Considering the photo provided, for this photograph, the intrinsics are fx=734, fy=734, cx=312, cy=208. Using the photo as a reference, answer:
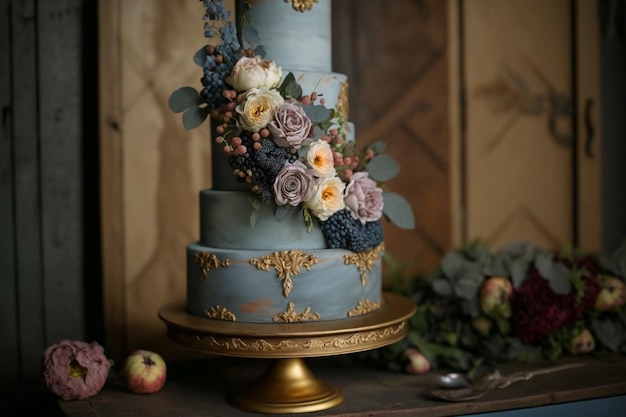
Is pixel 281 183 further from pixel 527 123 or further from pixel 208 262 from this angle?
pixel 527 123

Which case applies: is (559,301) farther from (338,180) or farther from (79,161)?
(79,161)

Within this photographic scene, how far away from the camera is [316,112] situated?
1631mm

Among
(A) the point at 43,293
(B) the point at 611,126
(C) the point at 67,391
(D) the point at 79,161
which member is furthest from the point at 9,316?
(B) the point at 611,126

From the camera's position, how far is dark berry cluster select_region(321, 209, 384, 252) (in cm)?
169

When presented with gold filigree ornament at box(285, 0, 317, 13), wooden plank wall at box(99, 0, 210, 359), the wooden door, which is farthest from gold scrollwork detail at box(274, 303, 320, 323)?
the wooden door

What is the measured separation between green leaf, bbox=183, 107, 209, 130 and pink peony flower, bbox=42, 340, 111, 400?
1.98 ft

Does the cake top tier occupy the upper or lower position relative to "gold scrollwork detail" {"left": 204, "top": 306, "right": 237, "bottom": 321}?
upper

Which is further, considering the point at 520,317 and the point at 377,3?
the point at 377,3

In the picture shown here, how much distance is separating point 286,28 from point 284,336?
2.40ft

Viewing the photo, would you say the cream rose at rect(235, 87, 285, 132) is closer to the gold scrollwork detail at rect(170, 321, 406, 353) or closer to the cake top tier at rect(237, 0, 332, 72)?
the cake top tier at rect(237, 0, 332, 72)

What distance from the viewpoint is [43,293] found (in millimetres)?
2357

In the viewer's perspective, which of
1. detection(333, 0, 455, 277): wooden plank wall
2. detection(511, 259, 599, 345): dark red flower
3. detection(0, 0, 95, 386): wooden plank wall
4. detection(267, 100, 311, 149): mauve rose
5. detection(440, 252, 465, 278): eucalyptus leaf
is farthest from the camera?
detection(333, 0, 455, 277): wooden plank wall

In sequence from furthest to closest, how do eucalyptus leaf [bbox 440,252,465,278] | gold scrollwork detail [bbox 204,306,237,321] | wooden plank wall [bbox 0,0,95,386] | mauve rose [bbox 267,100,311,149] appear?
wooden plank wall [bbox 0,0,95,386], eucalyptus leaf [bbox 440,252,465,278], gold scrollwork detail [bbox 204,306,237,321], mauve rose [bbox 267,100,311,149]

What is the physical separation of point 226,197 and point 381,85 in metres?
1.25
